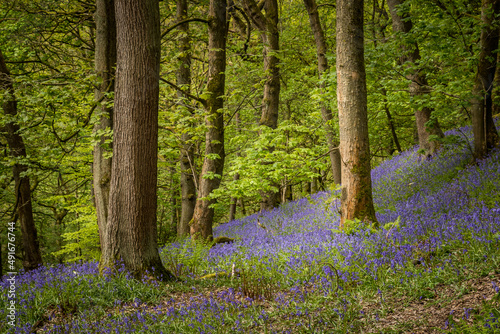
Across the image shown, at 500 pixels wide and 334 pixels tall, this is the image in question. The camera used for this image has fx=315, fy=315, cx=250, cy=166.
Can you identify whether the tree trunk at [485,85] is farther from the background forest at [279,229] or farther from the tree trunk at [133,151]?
the tree trunk at [133,151]

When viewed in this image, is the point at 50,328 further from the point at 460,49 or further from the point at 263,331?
the point at 460,49

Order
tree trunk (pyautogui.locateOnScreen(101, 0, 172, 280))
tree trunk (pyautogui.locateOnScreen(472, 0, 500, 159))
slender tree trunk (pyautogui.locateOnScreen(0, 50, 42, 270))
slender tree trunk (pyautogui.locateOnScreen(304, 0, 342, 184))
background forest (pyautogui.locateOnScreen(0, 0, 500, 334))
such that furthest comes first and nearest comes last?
slender tree trunk (pyautogui.locateOnScreen(304, 0, 342, 184)) → slender tree trunk (pyautogui.locateOnScreen(0, 50, 42, 270)) → tree trunk (pyautogui.locateOnScreen(472, 0, 500, 159)) → tree trunk (pyautogui.locateOnScreen(101, 0, 172, 280)) → background forest (pyautogui.locateOnScreen(0, 0, 500, 334))

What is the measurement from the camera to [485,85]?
7.93 metres

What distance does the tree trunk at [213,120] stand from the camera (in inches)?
350

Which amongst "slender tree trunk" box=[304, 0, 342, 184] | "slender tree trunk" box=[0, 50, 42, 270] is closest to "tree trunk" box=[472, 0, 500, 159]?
"slender tree trunk" box=[304, 0, 342, 184]

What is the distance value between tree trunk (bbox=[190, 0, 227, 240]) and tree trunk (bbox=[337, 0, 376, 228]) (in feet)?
11.7

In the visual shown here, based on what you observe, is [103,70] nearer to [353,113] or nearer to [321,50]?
[353,113]

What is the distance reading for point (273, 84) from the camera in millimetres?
11641

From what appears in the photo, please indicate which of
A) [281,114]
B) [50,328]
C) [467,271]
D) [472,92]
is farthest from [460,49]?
[281,114]

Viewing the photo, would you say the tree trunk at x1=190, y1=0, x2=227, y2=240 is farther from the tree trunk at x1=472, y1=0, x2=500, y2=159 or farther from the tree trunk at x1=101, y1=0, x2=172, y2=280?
the tree trunk at x1=472, y1=0, x2=500, y2=159

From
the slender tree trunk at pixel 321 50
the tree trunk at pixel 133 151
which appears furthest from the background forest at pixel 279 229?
the slender tree trunk at pixel 321 50

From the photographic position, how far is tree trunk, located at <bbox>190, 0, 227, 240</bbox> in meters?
8.88

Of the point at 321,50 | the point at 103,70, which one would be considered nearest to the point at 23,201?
the point at 103,70

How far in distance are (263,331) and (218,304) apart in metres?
0.90
